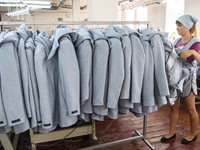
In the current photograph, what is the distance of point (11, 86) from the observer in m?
1.07

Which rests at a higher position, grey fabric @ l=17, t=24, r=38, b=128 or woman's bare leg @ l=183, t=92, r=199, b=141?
grey fabric @ l=17, t=24, r=38, b=128

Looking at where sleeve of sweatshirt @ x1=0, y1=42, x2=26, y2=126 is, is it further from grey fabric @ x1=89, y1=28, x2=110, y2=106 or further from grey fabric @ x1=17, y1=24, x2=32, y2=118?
grey fabric @ x1=89, y1=28, x2=110, y2=106

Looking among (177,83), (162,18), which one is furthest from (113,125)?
(162,18)

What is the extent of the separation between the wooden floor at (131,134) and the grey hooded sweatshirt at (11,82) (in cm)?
136

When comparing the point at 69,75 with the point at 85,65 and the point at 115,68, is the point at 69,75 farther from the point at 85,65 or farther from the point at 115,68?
the point at 115,68

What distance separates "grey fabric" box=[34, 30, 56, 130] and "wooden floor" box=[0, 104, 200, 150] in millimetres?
1265

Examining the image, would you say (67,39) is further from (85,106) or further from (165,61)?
(165,61)

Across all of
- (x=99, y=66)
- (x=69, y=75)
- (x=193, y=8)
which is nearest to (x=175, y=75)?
(x=99, y=66)

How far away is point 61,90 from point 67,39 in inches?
14.4

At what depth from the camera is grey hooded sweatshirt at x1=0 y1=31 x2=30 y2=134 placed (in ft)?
3.46

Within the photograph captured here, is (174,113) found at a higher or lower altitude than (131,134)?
higher

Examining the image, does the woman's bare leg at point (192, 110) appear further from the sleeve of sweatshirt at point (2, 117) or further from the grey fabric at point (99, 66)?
the sleeve of sweatshirt at point (2, 117)

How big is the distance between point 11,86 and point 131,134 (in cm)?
199

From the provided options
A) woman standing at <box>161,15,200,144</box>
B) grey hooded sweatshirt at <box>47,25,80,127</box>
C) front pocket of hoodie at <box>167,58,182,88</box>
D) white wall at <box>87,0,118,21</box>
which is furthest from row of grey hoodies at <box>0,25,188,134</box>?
white wall at <box>87,0,118,21</box>
